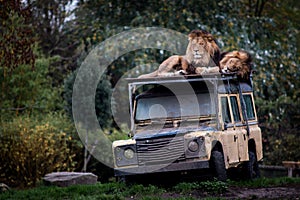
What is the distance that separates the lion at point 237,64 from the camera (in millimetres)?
11930

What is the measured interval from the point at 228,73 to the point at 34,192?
4.53 m

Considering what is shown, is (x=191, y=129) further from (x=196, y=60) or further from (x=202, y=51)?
(x=202, y=51)

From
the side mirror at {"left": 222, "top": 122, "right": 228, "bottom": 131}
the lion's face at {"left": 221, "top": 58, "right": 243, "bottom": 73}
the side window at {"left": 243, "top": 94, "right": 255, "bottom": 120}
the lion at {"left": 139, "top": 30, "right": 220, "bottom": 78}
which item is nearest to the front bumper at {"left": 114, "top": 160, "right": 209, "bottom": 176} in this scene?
the side mirror at {"left": 222, "top": 122, "right": 228, "bottom": 131}

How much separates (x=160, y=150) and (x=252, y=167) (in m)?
2.83

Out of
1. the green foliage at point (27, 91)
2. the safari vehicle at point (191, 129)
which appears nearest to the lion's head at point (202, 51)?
the safari vehicle at point (191, 129)

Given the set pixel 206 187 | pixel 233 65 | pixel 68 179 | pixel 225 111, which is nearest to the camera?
pixel 206 187

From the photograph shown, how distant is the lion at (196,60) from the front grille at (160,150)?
1596 millimetres

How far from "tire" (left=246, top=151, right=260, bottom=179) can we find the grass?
0.57 metres

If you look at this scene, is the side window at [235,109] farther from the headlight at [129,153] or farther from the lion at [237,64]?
the headlight at [129,153]

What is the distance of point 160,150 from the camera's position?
1034cm

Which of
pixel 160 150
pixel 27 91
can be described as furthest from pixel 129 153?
pixel 27 91

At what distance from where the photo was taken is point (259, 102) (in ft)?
64.8

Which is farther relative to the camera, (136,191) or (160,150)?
(160,150)

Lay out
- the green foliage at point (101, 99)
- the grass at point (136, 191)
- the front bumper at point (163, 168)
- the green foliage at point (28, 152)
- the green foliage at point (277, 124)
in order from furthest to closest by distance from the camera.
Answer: the green foliage at point (101, 99), the green foliage at point (277, 124), the green foliage at point (28, 152), the front bumper at point (163, 168), the grass at point (136, 191)
